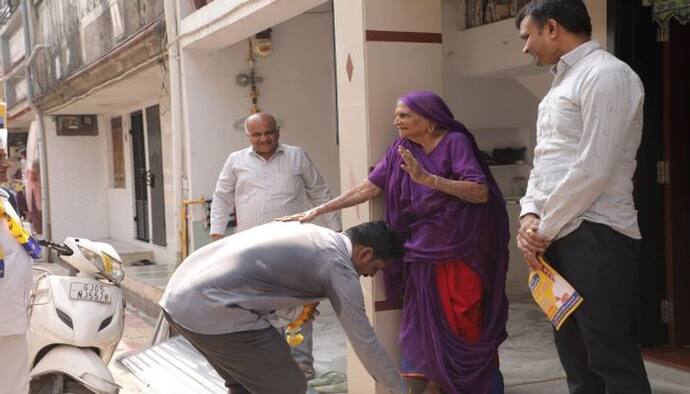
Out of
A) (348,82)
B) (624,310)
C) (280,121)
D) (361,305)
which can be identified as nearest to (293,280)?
(361,305)

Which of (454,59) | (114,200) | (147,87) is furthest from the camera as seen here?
(114,200)

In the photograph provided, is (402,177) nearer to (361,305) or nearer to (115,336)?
(361,305)

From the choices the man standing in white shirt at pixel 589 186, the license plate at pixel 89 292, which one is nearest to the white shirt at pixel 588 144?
the man standing in white shirt at pixel 589 186

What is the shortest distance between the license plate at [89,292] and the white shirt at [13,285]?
647 mm

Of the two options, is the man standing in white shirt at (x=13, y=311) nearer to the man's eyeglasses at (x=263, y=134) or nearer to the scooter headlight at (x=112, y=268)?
the scooter headlight at (x=112, y=268)

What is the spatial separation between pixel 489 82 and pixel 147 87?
5471mm

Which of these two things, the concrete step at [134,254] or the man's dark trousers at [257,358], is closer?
the man's dark trousers at [257,358]

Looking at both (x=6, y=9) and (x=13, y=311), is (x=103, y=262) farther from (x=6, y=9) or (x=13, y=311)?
(x=6, y=9)

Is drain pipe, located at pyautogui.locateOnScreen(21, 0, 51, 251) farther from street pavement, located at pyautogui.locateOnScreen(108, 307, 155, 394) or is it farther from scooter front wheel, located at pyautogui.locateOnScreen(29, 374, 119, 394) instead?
scooter front wheel, located at pyautogui.locateOnScreen(29, 374, 119, 394)

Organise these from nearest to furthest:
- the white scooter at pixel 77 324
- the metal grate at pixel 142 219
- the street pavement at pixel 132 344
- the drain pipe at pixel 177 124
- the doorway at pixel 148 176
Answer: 1. the white scooter at pixel 77 324
2. the street pavement at pixel 132 344
3. the drain pipe at pixel 177 124
4. the doorway at pixel 148 176
5. the metal grate at pixel 142 219

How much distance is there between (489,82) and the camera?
6.71 m

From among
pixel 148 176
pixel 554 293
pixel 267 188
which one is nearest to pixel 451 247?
pixel 554 293

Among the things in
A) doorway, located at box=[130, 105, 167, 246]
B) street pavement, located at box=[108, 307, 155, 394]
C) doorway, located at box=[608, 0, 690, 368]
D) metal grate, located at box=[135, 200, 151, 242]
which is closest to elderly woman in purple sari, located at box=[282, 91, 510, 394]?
doorway, located at box=[608, 0, 690, 368]

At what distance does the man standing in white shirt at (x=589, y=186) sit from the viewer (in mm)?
2488
